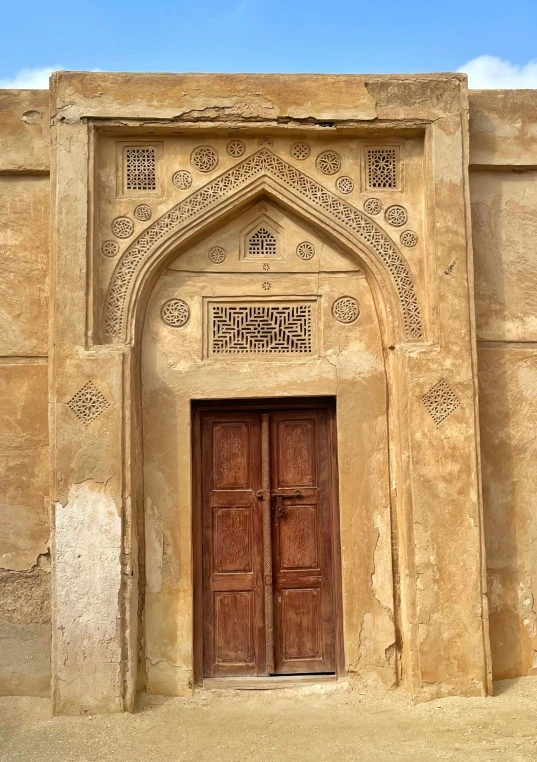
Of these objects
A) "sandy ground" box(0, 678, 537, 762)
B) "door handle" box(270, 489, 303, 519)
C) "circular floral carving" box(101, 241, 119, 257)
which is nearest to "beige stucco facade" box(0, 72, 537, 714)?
"circular floral carving" box(101, 241, 119, 257)

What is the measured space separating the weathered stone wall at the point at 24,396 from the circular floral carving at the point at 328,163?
6.13ft

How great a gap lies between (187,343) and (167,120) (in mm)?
1467

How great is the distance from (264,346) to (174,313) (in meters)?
0.65

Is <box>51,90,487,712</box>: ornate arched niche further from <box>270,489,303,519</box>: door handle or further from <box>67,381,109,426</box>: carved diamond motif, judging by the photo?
<box>270,489,303,519</box>: door handle

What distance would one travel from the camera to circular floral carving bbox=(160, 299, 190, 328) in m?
5.17

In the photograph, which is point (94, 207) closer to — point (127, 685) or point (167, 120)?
point (167, 120)

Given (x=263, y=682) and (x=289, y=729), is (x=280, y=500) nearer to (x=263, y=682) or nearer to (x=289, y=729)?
(x=263, y=682)

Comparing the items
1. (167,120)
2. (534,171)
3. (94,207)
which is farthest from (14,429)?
(534,171)

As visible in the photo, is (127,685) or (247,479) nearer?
(127,685)

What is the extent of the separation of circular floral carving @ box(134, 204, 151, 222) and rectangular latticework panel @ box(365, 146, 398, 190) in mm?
1501

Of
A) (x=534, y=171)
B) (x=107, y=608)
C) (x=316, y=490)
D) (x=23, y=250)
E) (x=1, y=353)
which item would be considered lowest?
(x=107, y=608)

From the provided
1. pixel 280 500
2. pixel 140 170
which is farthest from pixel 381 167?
pixel 280 500

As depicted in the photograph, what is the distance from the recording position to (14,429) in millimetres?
5094

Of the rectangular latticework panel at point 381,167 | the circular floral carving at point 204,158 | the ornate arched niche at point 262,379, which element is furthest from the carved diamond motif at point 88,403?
the rectangular latticework panel at point 381,167
